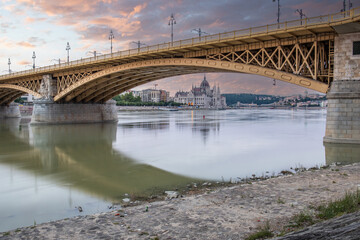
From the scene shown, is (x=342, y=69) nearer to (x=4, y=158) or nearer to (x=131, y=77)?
(x=4, y=158)

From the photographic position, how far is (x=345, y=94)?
2034 cm

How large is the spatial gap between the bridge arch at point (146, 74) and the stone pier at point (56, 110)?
1199 millimetres

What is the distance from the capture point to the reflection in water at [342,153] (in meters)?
15.9

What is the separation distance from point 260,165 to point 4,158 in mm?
15186

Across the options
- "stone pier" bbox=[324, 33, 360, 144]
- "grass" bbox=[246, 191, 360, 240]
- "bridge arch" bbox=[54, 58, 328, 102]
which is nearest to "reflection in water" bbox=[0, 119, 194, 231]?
"grass" bbox=[246, 191, 360, 240]

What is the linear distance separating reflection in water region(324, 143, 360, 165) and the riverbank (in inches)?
292

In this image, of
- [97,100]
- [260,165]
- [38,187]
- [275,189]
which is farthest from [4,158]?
[97,100]

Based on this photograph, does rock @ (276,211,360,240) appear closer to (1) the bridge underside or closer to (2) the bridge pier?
(1) the bridge underside

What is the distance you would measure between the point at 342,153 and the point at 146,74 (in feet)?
93.0

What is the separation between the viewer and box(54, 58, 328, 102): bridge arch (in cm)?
2428

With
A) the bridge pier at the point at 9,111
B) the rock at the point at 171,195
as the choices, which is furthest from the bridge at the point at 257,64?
the bridge pier at the point at 9,111

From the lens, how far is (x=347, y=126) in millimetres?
20344

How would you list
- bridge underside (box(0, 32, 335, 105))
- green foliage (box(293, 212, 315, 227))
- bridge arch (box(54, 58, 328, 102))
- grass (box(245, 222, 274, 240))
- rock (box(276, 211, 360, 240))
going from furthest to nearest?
bridge arch (box(54, 58, 328, 102)) < bridge underside (box(0, 32, 335, 105)) < green foliage (box(293, 212, 315, 227)) < grass (box(245, 222, 274, 240)) < rock (box(276, 211, 360, 240))

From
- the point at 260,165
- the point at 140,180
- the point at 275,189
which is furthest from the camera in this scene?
the point at 260,165
